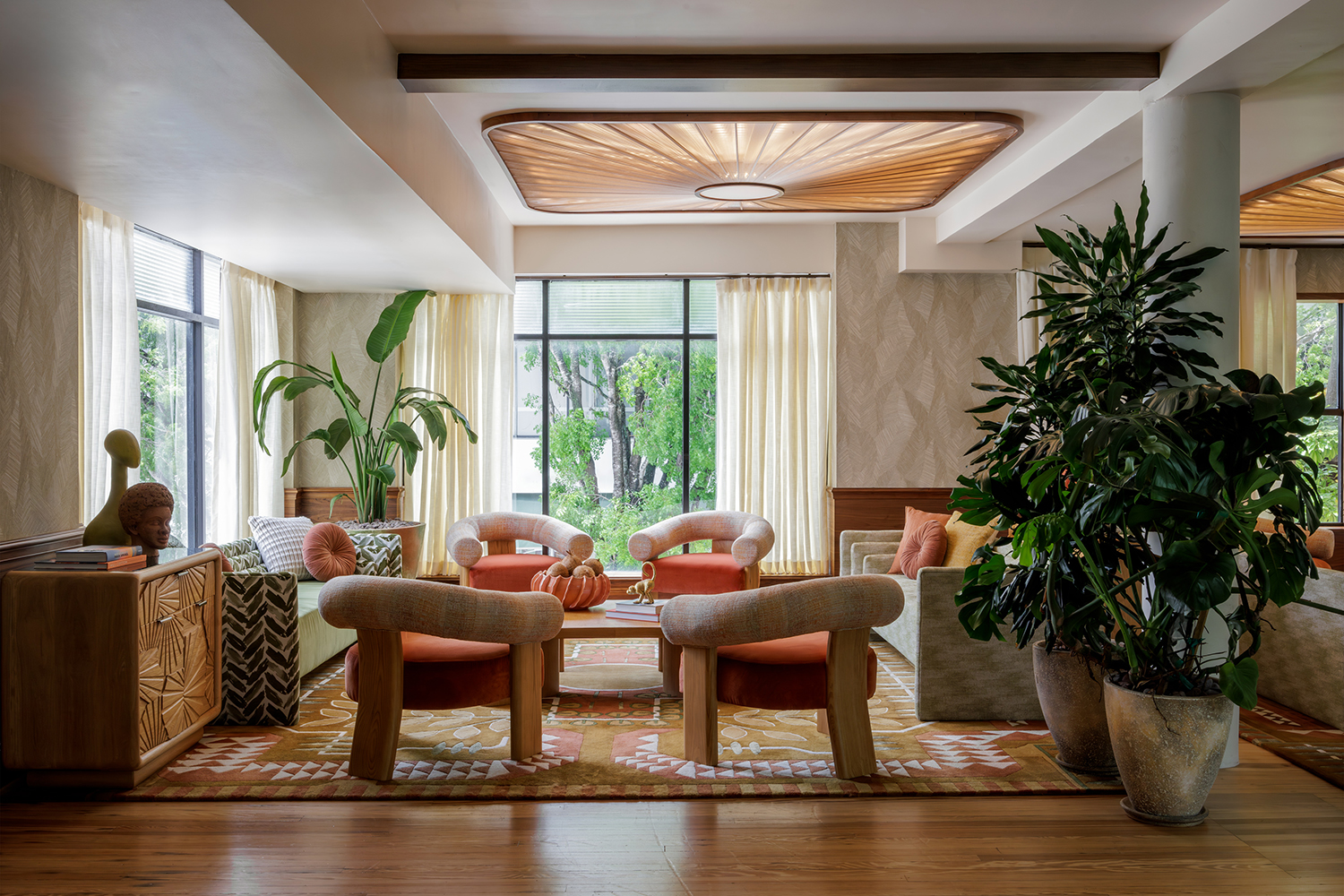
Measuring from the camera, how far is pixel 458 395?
754 centimetres

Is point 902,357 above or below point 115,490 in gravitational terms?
above

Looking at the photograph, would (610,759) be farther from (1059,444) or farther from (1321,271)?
(1321,271)

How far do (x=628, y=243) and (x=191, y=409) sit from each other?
133 inches

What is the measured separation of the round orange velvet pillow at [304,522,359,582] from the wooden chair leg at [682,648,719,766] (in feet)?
8.11

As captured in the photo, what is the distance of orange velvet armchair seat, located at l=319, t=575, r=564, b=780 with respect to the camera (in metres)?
3.44

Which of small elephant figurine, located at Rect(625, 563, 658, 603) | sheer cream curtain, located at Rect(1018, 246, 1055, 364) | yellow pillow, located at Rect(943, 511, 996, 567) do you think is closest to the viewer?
small elephant figurine, located at Rect(625, 563, 658, 603)

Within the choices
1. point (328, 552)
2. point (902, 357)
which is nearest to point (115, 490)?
point (328, 552)

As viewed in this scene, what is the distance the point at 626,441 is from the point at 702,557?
183 centimetres

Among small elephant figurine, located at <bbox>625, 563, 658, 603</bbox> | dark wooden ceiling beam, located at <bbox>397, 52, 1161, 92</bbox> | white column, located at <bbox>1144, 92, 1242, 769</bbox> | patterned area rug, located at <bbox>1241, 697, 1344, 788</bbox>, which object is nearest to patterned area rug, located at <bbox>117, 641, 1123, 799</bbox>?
small elephant figurine, located at <bbox>625, 563, 658, 603</bbox>

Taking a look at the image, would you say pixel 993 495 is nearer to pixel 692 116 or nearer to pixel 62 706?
pixel 692 116

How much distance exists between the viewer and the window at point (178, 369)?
17.9ft

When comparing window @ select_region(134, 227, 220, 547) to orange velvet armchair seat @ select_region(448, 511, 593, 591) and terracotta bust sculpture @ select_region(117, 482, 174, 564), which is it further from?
terracotta bust sculpture @ select_region(117, 482, 174, 564)

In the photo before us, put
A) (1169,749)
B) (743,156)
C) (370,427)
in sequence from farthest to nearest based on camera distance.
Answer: (370,427) → (743,156) → (1169,749)

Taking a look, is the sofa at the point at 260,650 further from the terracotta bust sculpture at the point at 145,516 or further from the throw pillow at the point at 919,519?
the throw pillow at the point at 919,519
